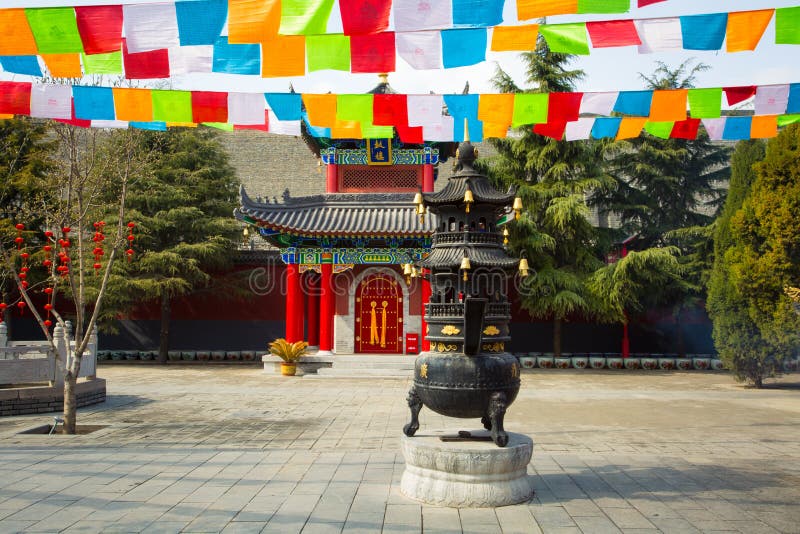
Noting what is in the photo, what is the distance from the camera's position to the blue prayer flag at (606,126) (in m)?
9.80

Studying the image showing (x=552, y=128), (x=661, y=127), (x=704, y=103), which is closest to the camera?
(x=704, y=103)

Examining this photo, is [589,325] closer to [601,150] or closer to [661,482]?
[601,150]

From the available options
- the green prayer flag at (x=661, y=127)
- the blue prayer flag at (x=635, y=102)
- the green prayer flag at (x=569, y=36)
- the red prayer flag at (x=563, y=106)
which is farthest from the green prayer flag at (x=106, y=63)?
the green prayer flag at (x=661, y=127)

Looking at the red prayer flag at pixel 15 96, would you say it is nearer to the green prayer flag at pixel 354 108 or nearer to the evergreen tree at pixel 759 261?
the green prayer flag at pixel 354 108

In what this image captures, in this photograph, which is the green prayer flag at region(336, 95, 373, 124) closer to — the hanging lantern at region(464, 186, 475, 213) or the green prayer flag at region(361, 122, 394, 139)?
the green prayer flag at region(361, 122, 394, 139)

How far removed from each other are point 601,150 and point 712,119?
13731mm

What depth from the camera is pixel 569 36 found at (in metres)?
7.55

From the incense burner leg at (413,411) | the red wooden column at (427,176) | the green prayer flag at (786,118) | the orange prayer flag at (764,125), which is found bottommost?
the incense burner leg at (413,411)

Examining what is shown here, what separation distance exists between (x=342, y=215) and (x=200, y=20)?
13.3 metres

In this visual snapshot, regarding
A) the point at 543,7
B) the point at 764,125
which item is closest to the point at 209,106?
the point at 543,7

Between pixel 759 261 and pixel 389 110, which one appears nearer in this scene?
pixel 389 110

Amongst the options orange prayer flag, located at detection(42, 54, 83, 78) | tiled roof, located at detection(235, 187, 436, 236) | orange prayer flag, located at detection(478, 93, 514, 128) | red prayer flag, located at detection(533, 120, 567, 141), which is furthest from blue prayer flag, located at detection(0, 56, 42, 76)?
tiled roof, located at detection(235, 187, 436, 236)

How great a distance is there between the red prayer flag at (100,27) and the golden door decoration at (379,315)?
13772mm

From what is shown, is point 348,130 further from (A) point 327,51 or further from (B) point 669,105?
(B) point 669,105
